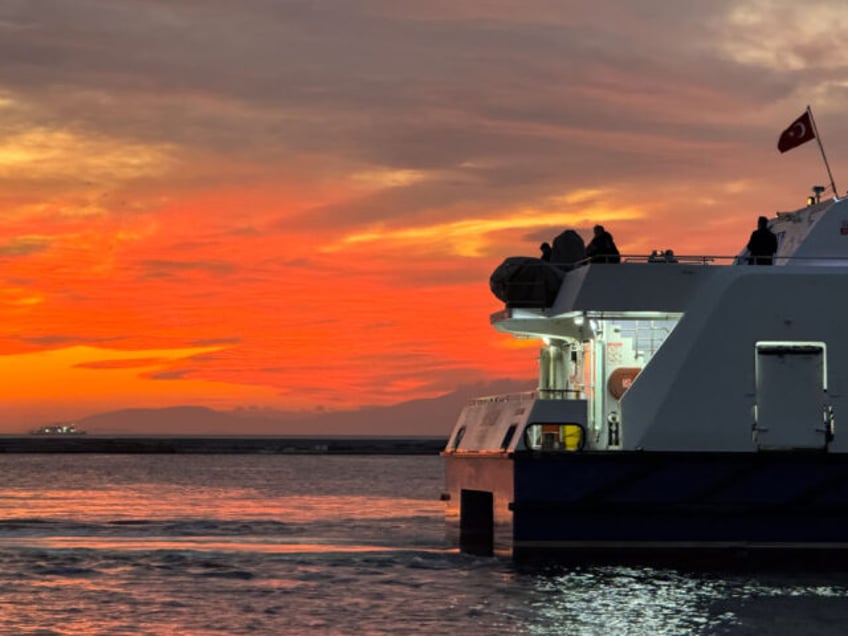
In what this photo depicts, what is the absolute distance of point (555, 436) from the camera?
81.0 feet

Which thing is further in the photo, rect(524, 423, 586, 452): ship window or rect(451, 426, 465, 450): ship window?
rect(451, 426, 465, 450): ship window

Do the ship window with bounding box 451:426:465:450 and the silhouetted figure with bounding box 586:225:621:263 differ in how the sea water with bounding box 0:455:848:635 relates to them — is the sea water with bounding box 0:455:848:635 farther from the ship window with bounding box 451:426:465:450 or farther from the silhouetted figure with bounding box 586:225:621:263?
the silhouetted figure with bounding box 586:225:621:263

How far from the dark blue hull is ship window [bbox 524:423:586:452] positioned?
54 centimetres

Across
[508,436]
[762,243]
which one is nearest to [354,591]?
[508,436]

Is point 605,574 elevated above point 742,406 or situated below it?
below

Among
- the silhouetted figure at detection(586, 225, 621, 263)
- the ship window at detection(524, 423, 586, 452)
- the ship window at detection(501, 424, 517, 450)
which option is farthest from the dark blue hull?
the silhouetted figure at detection(586, 225, 621, 263)

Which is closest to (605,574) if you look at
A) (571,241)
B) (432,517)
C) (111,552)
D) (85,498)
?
(571,241)

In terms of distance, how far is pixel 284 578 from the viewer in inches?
1051

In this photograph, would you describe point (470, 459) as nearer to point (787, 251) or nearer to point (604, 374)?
point (604, 374)

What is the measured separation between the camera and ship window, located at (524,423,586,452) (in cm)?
2453

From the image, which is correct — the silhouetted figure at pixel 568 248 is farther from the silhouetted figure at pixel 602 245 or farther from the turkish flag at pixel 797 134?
the turkish flag at pixel 797 134

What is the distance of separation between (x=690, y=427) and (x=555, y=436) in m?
2.22

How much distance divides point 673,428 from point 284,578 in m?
7.58

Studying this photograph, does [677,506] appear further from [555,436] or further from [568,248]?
[568,248]
